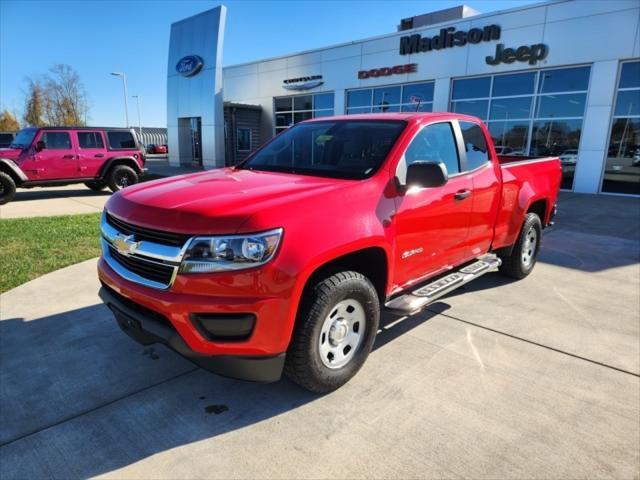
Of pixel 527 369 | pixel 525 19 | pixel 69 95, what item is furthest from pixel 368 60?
pixel 69 95

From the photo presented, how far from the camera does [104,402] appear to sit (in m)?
2.82

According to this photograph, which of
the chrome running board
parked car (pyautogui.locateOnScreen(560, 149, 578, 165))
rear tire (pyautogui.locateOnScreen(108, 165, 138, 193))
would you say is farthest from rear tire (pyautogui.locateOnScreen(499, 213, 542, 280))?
rear tire (pyautogui.locateOnScreen(108, 165, 138, 193))

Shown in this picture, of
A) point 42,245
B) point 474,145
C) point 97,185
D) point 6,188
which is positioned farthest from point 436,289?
point 97,185

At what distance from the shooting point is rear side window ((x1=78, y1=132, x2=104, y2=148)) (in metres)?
12.4

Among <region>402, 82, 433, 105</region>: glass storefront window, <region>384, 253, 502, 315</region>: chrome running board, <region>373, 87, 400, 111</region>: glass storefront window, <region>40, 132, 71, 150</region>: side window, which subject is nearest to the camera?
<region>384, 253, 502, 315</region>: chrome running board

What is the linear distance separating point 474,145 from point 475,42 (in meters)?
13.9

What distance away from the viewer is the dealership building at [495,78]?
13453 mm

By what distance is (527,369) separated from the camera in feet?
10.8

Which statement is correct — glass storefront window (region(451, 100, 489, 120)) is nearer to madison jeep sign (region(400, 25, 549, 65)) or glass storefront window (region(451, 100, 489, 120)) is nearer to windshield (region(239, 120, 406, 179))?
madison jeep sign (region(400, 25, 549, 65))

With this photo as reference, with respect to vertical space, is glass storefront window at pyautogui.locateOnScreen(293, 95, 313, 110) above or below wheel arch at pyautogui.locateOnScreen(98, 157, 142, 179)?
above

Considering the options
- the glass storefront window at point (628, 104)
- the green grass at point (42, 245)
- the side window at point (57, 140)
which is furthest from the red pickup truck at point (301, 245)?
the glass storefront window at point (628, 104)

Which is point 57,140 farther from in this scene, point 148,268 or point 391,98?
point 391,98

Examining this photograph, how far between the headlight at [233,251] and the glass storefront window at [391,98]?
1633 cm

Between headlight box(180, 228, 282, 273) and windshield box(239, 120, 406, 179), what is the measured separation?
3.37 feet
